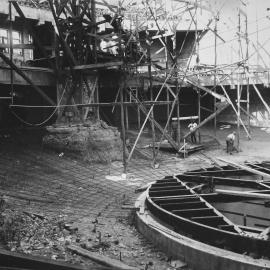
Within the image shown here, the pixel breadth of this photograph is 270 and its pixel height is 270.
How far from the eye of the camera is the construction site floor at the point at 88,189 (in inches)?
292

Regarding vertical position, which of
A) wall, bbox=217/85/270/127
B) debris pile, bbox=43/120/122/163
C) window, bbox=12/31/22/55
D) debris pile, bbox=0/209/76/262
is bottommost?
debris pile, bbox=0/209/76/262

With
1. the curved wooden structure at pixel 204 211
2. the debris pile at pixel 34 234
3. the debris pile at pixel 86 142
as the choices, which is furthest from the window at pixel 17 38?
the debris pile at pixel 34 234

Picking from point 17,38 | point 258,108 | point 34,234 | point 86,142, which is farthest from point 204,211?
point 258,108

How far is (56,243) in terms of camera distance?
284 inches

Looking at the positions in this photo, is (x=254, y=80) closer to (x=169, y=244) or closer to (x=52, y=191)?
(x=52, y=191)

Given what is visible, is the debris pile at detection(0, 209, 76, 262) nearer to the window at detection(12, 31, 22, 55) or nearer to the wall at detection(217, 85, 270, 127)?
the window at detection(12, 31, 22, 55)

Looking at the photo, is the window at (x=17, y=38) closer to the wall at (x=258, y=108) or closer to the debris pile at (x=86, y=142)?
the debris pile at (x=86, y=142)

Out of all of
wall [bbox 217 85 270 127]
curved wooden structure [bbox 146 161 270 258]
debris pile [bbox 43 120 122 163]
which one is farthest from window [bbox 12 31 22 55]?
wall [bbox 217 85 270 127]

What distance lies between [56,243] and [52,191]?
4.24 meters

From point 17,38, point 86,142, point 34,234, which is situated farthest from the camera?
point 17,38

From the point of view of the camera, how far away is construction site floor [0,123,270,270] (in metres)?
7.41

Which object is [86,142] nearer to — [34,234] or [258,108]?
[34,234]

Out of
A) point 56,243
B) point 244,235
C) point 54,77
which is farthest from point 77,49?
point 244,235

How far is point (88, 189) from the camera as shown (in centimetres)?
1185
